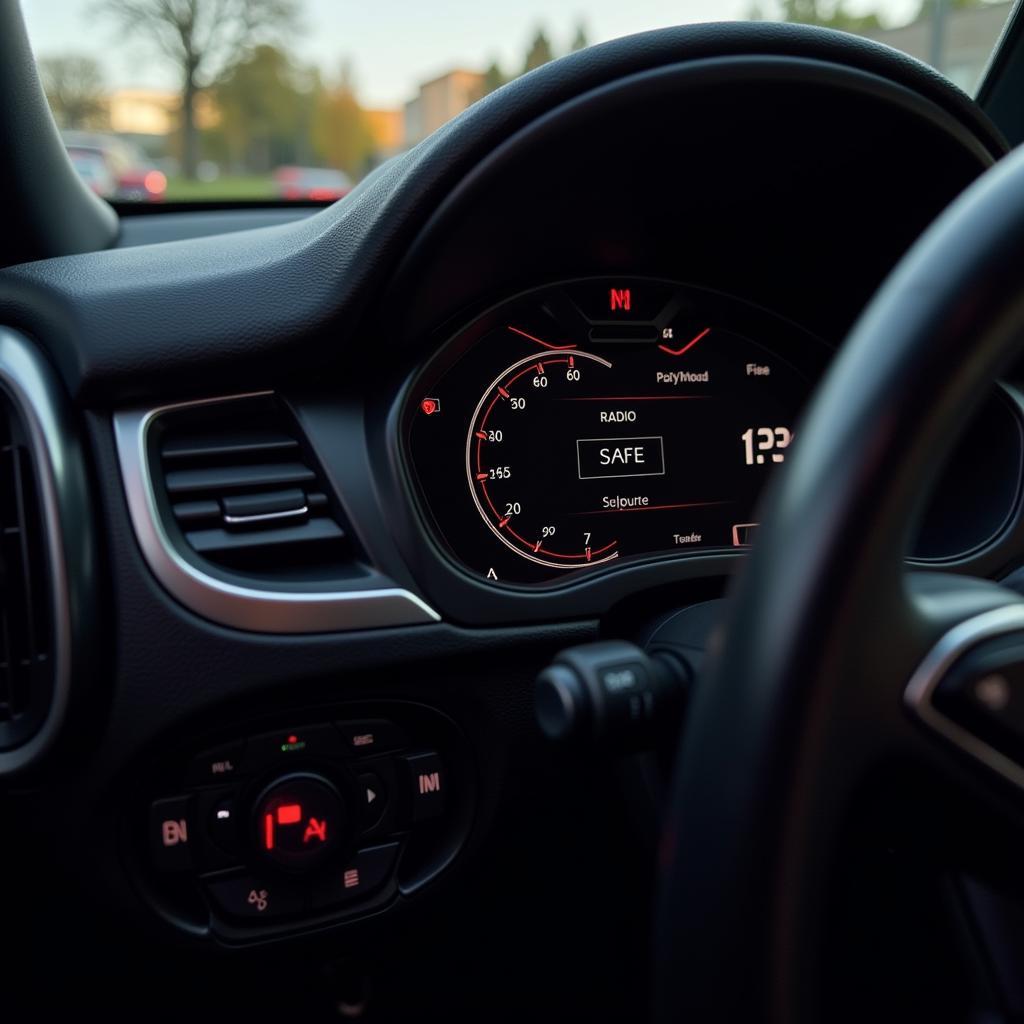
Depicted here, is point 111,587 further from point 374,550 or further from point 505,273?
point 505,273

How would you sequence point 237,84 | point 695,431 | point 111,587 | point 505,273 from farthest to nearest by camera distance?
point 237,84
point 695,431
point 505,273
point 111,587

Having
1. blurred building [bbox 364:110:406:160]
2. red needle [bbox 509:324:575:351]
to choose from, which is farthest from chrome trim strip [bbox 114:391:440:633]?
blurred building [bbox 364:110:406:160]

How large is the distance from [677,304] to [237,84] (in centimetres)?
117

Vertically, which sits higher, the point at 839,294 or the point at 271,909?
the point at 839,294

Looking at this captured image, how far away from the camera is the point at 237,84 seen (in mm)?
2238

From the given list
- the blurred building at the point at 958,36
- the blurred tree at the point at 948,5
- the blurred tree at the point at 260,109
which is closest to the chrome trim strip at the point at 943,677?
the blurred building at the point at 958,36

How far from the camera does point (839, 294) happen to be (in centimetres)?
165

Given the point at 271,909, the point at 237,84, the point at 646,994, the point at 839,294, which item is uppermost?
the point at 237,84

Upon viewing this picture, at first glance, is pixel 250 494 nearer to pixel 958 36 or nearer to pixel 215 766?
pixel 215 766

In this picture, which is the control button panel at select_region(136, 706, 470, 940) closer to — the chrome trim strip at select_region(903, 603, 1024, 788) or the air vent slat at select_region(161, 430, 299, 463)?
the air vent slat at select_region(161, 430, 299, 463)

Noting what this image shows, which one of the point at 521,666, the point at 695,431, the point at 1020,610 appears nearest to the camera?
the point at 1020,610

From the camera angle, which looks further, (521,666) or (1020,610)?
(521,666)

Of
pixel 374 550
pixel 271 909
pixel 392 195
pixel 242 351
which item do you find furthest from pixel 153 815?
pixel 392 195

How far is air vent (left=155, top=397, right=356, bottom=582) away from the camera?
124cm
